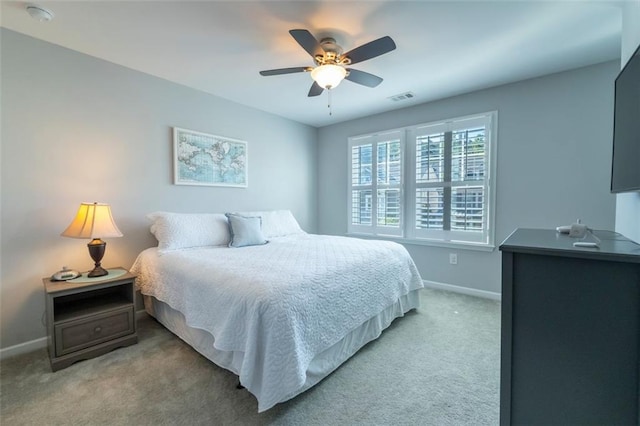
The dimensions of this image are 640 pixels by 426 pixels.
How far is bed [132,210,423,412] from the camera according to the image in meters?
1.41

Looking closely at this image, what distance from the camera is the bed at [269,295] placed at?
4.62ft

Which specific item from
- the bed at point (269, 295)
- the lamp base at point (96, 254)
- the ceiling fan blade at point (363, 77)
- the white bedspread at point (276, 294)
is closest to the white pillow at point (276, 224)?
the bed at point (269, 295)

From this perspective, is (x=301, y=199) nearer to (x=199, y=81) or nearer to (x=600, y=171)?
(x=199, y=81)

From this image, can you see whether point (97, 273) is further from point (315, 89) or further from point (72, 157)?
point (315, 89)

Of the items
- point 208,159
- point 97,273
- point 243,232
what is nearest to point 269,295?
point 243,232

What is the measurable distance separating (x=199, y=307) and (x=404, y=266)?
185 cm

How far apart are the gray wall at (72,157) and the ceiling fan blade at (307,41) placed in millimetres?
1864

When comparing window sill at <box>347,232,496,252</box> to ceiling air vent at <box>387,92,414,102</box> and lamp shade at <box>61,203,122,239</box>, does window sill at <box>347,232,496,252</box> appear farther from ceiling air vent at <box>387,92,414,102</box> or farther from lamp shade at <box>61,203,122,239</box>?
lamp shade at <box>61,203,122,239</box>

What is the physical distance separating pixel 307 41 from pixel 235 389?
7.59 feet

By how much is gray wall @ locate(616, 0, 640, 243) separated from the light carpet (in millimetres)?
1186

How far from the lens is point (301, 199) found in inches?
179

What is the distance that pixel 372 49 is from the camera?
6.11 ft

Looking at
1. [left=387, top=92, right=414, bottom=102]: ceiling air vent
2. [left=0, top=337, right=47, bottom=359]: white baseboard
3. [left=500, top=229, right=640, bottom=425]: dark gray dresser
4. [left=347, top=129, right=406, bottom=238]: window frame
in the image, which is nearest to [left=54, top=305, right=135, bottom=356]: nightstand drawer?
[left=0, top=337, right=47, bottom=359]: white baseboard

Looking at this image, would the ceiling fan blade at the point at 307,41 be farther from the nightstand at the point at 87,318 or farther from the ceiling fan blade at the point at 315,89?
the nightstand at the point at 87,318
